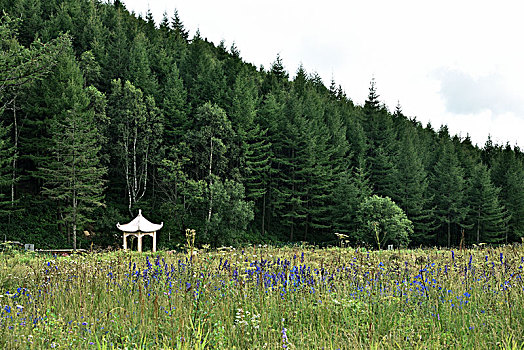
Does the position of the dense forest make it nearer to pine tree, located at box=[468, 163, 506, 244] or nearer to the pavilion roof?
pine tree, located at box=[468, 163, 506, 244]

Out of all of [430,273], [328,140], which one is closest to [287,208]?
[328,140]

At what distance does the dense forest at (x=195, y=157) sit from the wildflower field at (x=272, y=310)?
19.8 meters

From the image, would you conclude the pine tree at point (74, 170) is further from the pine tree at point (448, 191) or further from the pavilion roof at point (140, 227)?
the pine tree at point (448, 191)

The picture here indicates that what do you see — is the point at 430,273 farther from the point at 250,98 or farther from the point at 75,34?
the point at 75,34

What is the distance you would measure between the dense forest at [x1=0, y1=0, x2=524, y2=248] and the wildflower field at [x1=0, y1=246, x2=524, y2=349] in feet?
65.1

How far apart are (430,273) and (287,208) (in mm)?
31971

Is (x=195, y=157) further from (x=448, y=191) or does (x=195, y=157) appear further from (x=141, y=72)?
(x=448, y=191)

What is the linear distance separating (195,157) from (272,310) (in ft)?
88.4

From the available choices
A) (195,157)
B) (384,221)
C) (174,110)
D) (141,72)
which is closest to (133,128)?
(174,110)

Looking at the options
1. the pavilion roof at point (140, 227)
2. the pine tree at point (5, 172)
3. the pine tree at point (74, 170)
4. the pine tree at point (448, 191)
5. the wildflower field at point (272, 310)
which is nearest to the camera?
the wildflower field at point (272, 310)

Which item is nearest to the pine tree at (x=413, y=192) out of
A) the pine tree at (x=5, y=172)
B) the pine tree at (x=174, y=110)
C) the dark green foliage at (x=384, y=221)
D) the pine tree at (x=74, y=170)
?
the dark green foliage at (x=384, y=221)

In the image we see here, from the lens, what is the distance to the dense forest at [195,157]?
26.1 meters

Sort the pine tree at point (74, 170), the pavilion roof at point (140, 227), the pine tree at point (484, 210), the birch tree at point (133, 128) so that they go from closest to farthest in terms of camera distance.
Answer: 1. the pavilion roof at point (140, 227)
2. the pine tree at point (74, 170)
3. the birch tree at point (133, 128)
4. the pine tree at point (484, 210)

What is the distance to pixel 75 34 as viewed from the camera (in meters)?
37.9
